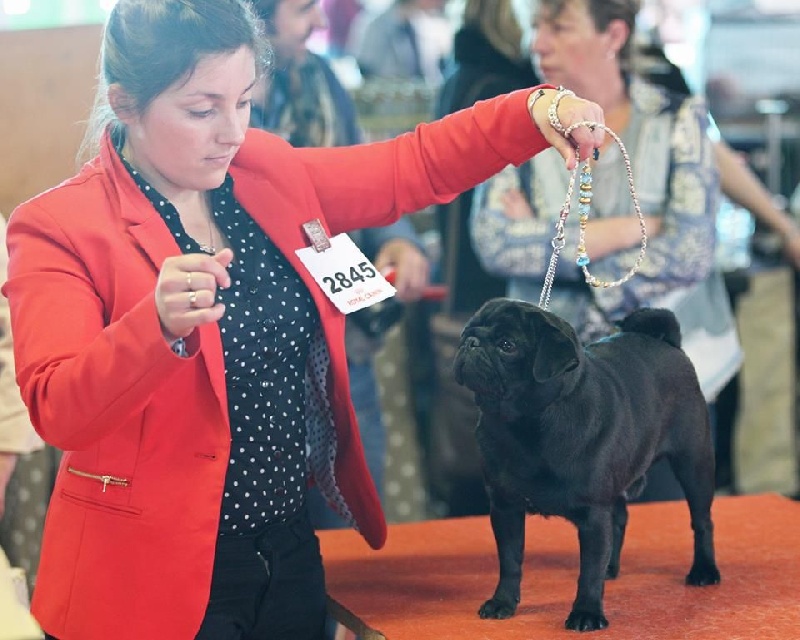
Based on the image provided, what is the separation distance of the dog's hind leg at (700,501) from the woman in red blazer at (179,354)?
1.49 ft

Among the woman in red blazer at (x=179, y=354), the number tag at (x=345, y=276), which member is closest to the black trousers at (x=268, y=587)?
the woman in red blazer at (x=179, y=354)

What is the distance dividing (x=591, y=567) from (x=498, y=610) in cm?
16

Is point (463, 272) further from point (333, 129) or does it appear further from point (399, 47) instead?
point (399, 47)

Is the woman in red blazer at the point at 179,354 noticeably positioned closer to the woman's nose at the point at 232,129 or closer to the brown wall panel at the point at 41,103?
the woman's nose at the point at 232,129

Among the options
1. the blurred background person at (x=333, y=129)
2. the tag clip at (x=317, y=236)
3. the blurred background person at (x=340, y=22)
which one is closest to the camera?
the tag clip at (x=317, y=236)

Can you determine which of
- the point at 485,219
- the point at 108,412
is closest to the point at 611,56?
the point at 485,219

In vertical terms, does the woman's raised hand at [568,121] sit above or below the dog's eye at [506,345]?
above

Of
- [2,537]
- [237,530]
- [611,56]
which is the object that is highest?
[611,56]

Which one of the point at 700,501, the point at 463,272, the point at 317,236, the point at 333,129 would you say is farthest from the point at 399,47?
the point at 700,501

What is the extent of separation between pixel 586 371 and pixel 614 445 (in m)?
0.10

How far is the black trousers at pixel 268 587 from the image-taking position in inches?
62.2

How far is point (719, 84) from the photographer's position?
474cm

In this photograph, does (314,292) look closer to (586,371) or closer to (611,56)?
(586,371)

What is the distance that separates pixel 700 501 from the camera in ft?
5.72
